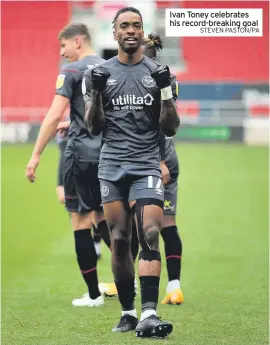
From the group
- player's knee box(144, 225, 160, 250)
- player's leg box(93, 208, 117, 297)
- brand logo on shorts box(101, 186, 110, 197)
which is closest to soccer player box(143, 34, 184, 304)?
player's leg box(93, 208, 117, 297)

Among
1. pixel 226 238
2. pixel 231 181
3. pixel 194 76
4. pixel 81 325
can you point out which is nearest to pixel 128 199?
pixel 81 325

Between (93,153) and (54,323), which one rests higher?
(93,153)

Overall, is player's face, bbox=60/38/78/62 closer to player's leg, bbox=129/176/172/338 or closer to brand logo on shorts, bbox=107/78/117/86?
brand logo on shorts, bbox=107/78/117/86

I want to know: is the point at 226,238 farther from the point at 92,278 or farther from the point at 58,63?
the point at 58,63

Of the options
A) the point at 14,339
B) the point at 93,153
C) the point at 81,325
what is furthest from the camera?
the point at 93,153

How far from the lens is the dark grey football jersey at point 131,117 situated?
6844mm

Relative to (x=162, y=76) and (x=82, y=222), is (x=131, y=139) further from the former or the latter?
(x=82, y=222)

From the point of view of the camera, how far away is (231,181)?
74.4 feet

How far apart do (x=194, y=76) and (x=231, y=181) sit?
81.6ft

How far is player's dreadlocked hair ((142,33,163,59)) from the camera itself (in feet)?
26.8

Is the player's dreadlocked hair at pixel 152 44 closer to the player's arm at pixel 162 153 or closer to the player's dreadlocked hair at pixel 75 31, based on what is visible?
the player's dreadlocked hair at pixel 75 31

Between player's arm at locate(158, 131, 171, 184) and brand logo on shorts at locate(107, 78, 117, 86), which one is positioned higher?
brand logo on shorts at locate(107, 78, 117, 86)

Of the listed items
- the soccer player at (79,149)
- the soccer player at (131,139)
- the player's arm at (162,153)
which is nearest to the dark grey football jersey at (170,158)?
the soccer player at (79,149)

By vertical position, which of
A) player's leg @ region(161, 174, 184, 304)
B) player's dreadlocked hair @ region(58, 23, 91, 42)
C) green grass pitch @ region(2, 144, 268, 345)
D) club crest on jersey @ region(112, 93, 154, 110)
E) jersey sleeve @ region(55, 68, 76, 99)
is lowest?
green grass pitch @ region(2, 144, 268, 345)
